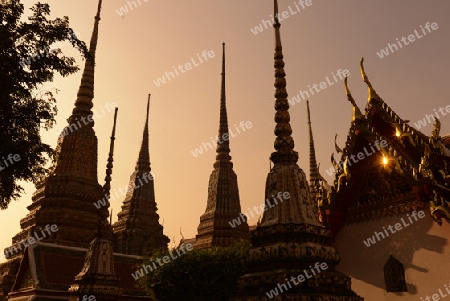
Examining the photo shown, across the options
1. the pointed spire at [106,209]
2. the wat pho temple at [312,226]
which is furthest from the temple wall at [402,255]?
the pointed spire at [106,209]

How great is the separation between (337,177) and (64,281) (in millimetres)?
15141

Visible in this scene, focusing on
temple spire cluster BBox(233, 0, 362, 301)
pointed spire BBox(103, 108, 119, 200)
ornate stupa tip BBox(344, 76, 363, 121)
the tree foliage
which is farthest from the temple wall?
pointed spire BBox(103, 108, 119, 200)

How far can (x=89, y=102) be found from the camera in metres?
32.8

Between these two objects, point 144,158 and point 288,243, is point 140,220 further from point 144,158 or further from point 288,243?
point 288,243

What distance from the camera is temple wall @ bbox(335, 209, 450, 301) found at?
10453 mm

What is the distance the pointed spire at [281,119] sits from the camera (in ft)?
21.3

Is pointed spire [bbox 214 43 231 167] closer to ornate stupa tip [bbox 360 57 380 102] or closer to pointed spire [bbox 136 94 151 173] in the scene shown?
pointed spire [bbox 136 94 151 173]

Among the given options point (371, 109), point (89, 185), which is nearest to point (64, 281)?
point (89, 185)

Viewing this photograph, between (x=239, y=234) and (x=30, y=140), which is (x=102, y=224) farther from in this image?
(x=239, y=234)

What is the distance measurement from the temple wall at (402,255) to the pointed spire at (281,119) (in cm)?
617

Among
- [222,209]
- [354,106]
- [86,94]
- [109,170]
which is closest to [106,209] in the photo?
[109,170]

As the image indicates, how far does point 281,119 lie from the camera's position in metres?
6.73

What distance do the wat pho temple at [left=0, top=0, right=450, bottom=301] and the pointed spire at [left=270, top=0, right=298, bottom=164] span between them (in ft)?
0.05

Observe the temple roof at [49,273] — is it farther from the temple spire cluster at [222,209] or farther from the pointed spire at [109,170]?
the temple spire cluster at [222,209]
